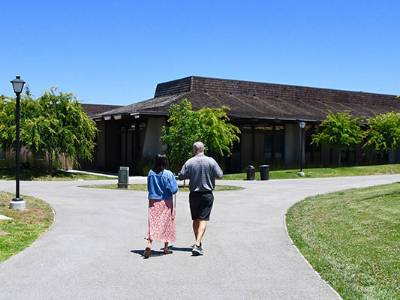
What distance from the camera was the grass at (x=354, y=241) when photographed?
6.53 meters

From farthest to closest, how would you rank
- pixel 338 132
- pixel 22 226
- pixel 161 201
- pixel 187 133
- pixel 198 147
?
pixel 338 132 → pixel 187 133 → pixel 22 226 → pixel 198 147 → pixel 161 201

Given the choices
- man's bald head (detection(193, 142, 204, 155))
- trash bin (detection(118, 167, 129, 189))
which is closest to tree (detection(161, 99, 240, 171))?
trash bin (detection(118, 167, 129, 189))

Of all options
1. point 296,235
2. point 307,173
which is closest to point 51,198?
point 296,235

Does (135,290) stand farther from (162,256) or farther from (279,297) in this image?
(162,256)

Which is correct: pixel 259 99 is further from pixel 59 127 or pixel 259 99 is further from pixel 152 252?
pixel 152 252

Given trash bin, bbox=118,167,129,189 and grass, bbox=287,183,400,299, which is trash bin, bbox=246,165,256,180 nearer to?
trash bin, bbox=118,167,129,189

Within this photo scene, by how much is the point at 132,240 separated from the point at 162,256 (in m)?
1.61

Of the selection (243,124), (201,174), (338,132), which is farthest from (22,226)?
(338,132)

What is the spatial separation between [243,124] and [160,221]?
82.8ft

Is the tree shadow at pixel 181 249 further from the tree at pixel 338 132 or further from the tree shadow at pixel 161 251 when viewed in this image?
the tree at pixel 338 132

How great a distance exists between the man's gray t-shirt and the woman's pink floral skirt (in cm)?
47

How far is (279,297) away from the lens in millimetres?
5902

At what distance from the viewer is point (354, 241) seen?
370 inches

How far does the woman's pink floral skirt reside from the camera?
843cm
